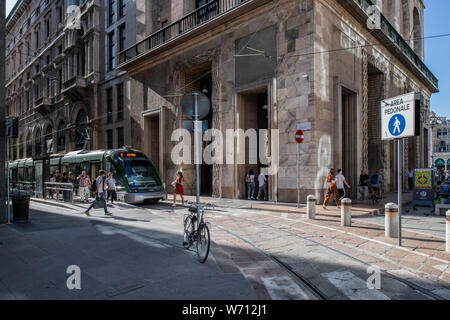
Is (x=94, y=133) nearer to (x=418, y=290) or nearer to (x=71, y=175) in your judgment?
(x=71, y=175)

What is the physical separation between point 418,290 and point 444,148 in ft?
302

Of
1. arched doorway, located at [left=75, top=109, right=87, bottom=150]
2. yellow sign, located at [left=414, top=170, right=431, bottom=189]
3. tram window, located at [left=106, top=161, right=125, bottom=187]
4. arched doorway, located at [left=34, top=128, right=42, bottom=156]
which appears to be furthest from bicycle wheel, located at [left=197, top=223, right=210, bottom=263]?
arched doorway, located at [left=34, top=128, right=42, bottom=156]

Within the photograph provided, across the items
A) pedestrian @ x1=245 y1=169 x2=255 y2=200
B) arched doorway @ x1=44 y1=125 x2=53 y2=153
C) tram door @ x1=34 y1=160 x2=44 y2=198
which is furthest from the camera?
arched doorway @ x1=44 y1=125 x2=53 y2=153

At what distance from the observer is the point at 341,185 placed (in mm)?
12445

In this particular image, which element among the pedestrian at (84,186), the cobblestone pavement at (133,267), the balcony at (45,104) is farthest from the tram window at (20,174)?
the cobblestone pavement at (133,267)

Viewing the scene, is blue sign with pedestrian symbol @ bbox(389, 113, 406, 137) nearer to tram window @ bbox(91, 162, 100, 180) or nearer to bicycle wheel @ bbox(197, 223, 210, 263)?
bicycle wheel @ bbox(197, 223, 210, 263)

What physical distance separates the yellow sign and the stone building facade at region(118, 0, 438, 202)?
3.22 meters

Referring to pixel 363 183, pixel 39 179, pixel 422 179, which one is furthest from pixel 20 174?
pixel 422 179

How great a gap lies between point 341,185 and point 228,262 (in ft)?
29.3

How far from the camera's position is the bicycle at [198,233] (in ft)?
15.8

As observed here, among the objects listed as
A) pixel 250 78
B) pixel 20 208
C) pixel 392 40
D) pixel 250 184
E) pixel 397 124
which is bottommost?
pixel 20 208

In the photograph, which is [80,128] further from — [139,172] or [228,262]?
[228,262]

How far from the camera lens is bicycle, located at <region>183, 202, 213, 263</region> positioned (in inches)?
190

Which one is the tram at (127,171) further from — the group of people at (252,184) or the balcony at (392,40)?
the balcony at (392,40)
